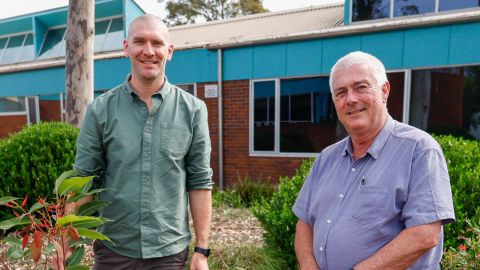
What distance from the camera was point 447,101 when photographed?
23.0 ft

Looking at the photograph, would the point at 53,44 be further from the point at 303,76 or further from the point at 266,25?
the point at 303,76

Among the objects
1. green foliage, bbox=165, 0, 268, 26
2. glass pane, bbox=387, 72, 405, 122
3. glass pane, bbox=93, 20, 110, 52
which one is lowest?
glass pane, bbox=387, 72, 405, 122

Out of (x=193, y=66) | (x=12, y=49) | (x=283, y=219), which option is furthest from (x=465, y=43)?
(x=12, y=49)

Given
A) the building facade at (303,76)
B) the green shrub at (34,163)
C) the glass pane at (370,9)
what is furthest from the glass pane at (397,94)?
the green shrub at (34,163)

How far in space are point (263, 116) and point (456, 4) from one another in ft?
15.0

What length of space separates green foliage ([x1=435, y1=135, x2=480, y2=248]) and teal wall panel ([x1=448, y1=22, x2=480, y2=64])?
13.0 feet

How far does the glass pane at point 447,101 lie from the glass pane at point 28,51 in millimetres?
A: 14425

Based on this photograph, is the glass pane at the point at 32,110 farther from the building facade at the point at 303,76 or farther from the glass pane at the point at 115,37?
the glass pane at the point at 115,37

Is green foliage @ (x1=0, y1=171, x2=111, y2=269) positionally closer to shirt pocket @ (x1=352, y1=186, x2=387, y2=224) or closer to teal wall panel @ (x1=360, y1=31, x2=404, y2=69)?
shirt pocket @ (x1=352, y1=186, x2=387, y2=224)

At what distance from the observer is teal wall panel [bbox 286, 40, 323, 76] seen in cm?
758

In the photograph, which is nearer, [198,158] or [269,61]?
[198,158]

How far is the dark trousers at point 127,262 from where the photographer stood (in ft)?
6.10

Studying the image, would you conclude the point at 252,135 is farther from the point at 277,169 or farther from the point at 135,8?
the point at 135,8

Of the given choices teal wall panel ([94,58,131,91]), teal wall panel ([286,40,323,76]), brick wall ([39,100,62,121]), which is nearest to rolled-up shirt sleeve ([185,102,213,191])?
teal wall panel ([286,40,323,76])
